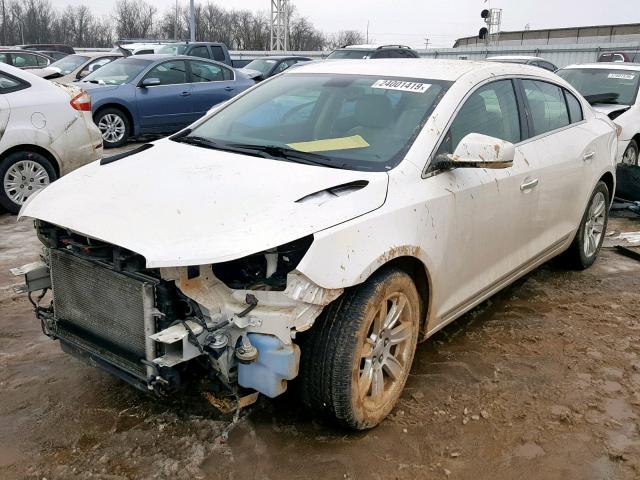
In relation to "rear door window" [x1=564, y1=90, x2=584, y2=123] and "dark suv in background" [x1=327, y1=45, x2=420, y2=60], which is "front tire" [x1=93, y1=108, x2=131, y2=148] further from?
"rear door window" [x1=564, y1=90, x2=584, y2=123]

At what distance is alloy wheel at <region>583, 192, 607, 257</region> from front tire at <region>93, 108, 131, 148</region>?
26.5 ft

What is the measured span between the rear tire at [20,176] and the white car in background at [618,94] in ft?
22.0

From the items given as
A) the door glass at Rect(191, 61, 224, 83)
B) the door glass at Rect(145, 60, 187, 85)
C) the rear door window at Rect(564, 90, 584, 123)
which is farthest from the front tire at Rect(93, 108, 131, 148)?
the rear door window at Rect(564, 90, 584, 123)

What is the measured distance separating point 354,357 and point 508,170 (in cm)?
168

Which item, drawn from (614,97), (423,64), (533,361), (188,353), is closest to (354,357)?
(188,353)

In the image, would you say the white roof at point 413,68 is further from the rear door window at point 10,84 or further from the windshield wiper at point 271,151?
the rear door window at point 10,84

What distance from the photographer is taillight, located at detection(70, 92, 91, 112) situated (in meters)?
6.93

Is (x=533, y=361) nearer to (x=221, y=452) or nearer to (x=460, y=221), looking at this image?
(x=460, y=221)

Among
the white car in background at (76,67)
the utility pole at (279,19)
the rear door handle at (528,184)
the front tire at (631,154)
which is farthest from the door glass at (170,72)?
the utility pole at (279,19)

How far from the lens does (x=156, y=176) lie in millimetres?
3141

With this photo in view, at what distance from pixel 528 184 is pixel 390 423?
5.83ft

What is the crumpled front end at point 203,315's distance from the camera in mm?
2568

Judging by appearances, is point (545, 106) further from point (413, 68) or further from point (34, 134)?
point (34, 134)

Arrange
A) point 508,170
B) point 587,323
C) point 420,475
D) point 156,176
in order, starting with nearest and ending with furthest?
point 420,475
point 156,176
point 508,170
point 587,323
